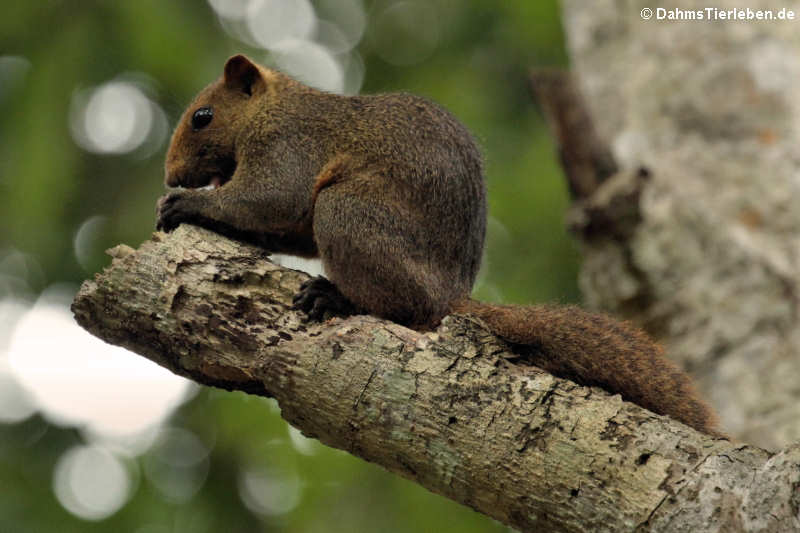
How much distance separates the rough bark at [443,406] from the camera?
7.06 ft

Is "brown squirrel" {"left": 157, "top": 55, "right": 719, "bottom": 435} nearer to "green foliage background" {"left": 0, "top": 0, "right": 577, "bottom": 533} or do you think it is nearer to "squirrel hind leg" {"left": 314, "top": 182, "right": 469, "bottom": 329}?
"squirrel hind leg" {"left": 314, "top": 182, "right": 469, "bottom": 329}

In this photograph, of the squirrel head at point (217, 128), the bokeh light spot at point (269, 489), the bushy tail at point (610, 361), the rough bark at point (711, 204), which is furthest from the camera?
the bokeh light spot at point (269, 489)

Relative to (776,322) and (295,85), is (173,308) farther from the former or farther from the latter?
(776,322)

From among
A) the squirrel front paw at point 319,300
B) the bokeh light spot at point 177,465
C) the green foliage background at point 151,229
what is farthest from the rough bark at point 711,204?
the bokeh light spot at point 177,465

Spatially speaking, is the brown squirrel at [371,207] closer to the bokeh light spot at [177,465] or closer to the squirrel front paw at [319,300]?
the squirrel front paw at [319,300]

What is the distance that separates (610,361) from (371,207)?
3.85ft

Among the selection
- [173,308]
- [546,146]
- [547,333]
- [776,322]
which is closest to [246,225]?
[173,308]

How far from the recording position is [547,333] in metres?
2.85

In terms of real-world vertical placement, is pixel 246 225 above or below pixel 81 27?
below

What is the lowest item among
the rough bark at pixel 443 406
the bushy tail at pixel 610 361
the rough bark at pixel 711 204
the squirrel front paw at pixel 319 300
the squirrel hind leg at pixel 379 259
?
the rough bark at pixel 443 406

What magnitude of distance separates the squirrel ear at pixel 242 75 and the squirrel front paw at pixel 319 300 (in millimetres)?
1567

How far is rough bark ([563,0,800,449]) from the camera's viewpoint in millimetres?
4094

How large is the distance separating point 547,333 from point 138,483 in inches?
132

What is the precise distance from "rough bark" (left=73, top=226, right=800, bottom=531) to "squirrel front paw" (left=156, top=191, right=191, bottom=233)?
1.95 ft
